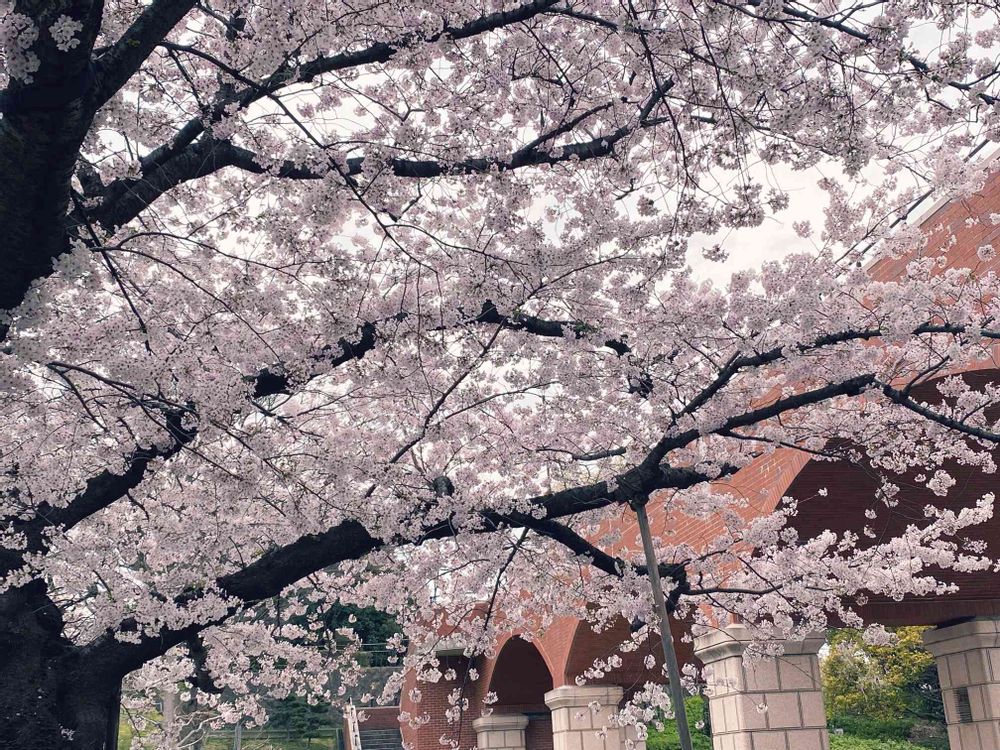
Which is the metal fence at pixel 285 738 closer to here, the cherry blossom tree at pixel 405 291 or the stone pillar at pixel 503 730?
the stone pillar at pixel 503 730

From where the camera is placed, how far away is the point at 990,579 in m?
13.4

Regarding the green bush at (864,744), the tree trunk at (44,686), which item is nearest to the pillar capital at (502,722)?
the green bush at (864,744)

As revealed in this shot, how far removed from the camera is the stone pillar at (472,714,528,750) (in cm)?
2300

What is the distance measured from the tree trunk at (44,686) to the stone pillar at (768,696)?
6.74 m

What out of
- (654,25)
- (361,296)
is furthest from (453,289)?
(654,25)

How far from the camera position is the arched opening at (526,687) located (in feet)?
69.6

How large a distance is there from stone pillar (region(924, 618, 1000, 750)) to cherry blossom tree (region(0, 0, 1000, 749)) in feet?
17.8

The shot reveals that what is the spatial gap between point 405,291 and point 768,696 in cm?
711

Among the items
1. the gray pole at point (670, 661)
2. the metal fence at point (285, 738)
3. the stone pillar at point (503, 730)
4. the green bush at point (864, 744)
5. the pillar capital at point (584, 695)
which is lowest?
the green bush at point (864, 744)

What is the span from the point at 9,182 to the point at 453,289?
149 inches

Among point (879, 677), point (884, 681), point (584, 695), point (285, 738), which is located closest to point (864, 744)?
point (884, 681)

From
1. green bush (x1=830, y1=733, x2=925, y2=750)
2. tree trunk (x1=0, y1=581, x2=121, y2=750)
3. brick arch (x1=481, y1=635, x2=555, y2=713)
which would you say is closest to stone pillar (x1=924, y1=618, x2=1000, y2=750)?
brick arch (x1=481, y1=635, x2=555, y2=713)

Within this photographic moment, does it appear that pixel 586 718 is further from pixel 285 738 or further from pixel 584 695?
pixel 285 738

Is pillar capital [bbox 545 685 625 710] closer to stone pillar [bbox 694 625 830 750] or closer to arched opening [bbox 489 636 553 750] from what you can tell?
arched opening [bbox 489 636 553 750]
